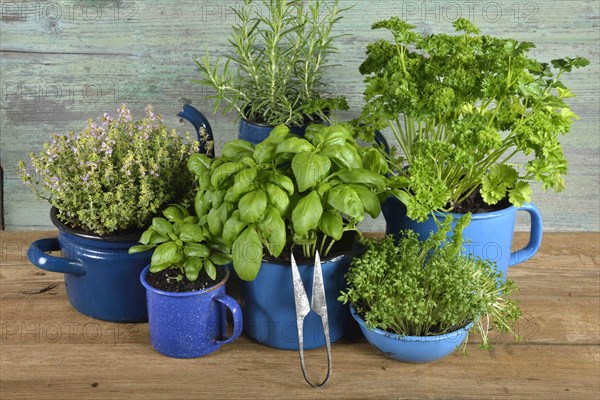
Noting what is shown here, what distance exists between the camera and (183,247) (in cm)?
103

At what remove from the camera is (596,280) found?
1305 millimetres

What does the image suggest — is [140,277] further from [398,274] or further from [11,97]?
[11,97]

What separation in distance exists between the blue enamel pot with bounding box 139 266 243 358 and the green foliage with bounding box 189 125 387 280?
0.28ft

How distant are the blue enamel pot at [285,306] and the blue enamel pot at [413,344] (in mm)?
46

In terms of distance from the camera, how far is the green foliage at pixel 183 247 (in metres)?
1.01

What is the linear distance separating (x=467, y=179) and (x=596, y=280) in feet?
1.27

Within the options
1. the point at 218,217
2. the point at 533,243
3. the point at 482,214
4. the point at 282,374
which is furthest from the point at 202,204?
the point at 533,243

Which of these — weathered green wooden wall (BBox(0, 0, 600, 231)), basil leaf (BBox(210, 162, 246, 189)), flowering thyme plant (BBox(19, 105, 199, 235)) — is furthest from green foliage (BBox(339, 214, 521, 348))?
weathered green wooden wall (BBox(0, 0, 600, 231))

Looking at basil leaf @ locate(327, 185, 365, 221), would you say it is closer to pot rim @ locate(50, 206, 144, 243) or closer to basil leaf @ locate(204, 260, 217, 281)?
basil leaf @ locate(204, 260, 217, 281)

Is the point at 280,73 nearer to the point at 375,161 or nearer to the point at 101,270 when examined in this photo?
the point at 375,161

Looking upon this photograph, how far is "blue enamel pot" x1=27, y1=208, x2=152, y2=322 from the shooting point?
3.62 feet

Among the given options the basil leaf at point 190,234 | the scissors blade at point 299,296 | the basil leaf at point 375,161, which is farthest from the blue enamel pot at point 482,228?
the basil leaf at point 190,234

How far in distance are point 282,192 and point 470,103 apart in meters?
0.32

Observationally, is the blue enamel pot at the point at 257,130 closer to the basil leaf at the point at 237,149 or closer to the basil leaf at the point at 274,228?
the basil leaf at the point at 237,149
